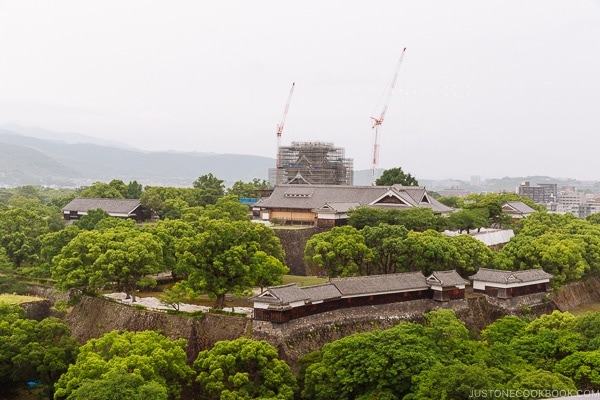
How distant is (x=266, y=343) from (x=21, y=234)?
21498 millimetres

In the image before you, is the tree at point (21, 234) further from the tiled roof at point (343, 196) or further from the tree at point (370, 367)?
the tree at point (370, 367)

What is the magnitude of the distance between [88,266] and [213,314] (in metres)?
7.03

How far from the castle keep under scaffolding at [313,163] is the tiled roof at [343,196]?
1121 centimetres

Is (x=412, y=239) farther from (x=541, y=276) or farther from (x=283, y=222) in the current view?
(x=283, y=222)

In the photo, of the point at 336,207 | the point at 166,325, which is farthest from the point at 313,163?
the point at 166,325

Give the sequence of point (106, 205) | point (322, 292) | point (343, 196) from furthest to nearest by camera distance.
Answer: point (106, 205)
point (343, 196)
point (322, 292)

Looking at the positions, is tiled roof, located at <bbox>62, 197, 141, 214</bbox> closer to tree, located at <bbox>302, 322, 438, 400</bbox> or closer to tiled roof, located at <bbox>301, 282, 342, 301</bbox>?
tiled roof, located at <bbox>301, 282, 342, 301</bbox>

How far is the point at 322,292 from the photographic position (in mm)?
25688

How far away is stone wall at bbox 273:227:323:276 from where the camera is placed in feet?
121

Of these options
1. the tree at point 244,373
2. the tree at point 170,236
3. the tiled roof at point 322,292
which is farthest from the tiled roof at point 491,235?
the tree at point 244,373

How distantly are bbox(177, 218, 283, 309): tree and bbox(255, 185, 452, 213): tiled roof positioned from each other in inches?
572

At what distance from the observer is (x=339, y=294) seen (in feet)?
85.8

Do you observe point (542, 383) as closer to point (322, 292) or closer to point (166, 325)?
point (322, 292)

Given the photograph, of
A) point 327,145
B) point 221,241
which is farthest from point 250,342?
point 327,145
